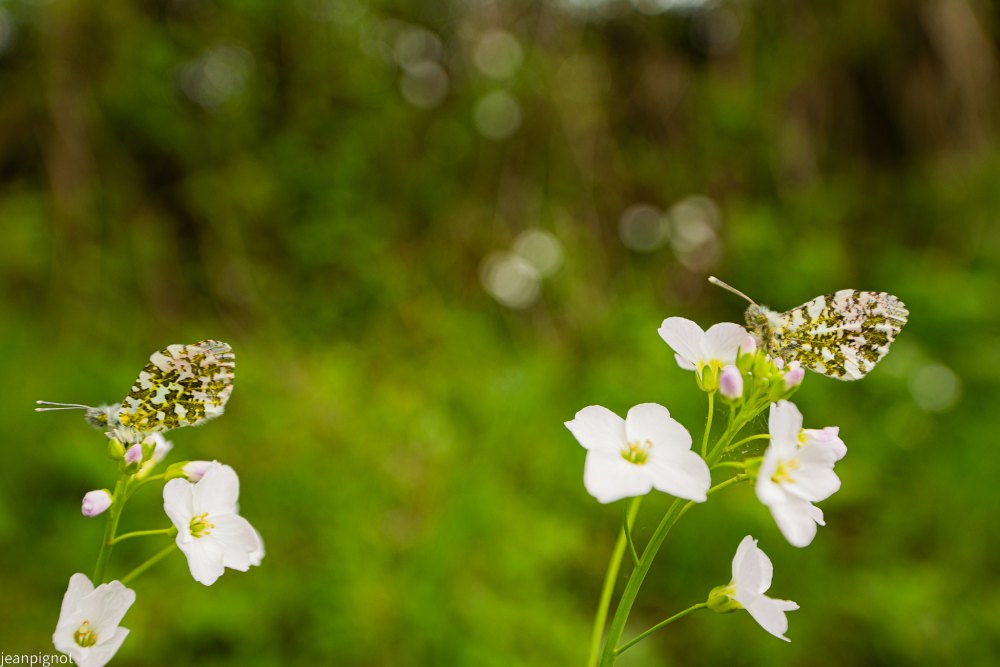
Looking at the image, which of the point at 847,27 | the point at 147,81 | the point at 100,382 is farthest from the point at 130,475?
the point at 847,27

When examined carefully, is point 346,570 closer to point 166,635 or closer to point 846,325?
point 166,635

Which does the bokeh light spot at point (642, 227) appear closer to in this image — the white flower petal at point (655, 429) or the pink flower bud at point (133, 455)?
the white flower petal at point (655, 429)

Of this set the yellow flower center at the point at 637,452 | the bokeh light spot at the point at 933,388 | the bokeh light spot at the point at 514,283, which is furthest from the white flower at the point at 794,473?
the bokeh light spot at the point at 514,283

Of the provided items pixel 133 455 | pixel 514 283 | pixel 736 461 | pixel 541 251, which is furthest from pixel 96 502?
pixel 541 251

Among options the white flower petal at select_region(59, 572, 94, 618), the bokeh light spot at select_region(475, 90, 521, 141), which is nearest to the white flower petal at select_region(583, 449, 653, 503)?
the white flower petal at select_region(59, 572, 94, 618)

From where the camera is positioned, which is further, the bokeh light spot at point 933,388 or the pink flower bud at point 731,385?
the bokeh light spot at point 933,388

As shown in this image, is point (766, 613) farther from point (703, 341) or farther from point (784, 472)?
point (703, 341)
